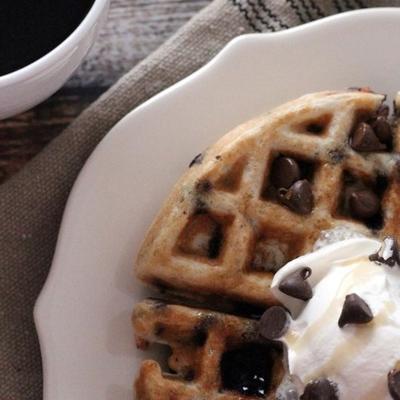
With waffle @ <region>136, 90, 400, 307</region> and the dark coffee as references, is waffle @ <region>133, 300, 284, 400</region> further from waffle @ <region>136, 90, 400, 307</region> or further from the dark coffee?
the dark coffee

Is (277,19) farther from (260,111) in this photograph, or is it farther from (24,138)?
(24,138)

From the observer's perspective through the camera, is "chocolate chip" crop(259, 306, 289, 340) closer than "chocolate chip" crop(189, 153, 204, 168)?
Yes

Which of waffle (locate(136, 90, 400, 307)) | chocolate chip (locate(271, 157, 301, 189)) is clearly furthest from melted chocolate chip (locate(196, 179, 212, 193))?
chocolate chip (locate(271, 157, 301, 189))

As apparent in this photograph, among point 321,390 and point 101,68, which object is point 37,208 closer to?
point 101,68

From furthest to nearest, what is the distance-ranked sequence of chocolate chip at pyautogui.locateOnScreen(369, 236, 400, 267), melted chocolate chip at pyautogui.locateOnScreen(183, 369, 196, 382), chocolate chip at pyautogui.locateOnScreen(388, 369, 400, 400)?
melted chocolate chip at pyautogui.locateOnScreen(183, 369, 196, 382), chocolate chip at pyautogui.locateOnScreen(369, 236, 400, 267), chocolate chip at pyautogui.locateOnScreen(388, 369, 400, 400)

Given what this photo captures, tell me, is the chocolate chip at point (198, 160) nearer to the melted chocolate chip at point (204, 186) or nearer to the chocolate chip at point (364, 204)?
the melted chocolate chip at point (204, 186)

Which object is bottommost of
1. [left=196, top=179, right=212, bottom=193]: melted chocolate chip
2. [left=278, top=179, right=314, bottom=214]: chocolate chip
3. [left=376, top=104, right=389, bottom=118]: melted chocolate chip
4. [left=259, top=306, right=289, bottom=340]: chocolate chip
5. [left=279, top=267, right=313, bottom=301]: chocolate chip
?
[left=259, top=306, right=289, bottom=340]: chocolate chip

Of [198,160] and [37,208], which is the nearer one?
[198,160]

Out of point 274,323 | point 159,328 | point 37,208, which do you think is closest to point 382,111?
point 274,323
